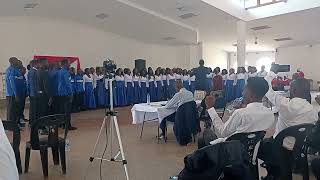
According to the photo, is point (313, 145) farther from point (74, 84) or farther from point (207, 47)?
point (207, 47)

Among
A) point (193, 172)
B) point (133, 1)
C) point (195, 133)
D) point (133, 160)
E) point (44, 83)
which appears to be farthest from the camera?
point (133, 1)

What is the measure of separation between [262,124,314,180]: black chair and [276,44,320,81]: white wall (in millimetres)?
15954

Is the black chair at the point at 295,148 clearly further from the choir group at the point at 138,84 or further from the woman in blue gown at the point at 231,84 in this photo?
the woman in blue gown at the point at 231,84

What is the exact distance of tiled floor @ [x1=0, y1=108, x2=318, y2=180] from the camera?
12.5 ft

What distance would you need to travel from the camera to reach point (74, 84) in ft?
32.0

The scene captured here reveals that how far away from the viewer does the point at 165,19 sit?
41.0 feet

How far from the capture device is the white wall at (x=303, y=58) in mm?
17438

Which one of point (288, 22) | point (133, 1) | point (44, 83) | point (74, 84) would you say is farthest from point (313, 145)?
point (288, 22)

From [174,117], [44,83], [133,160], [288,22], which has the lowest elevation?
[133,160]

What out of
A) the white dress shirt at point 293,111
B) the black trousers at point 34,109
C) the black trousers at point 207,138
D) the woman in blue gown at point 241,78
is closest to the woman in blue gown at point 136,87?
the woman in blue gown at point 241,78

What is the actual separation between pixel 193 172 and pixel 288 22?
1210cm

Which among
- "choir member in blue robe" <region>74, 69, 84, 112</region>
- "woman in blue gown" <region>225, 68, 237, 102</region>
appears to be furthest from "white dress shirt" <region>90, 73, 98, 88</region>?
"woman in blue gown" <region>225, 68, 237, 102</region>

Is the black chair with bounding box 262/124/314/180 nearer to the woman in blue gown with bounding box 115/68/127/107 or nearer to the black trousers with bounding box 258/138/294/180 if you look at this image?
the black trousers with bounding box 258/138/294/180

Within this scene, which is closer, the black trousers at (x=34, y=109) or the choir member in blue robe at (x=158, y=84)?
the black trousers at (x=34, y=109)
